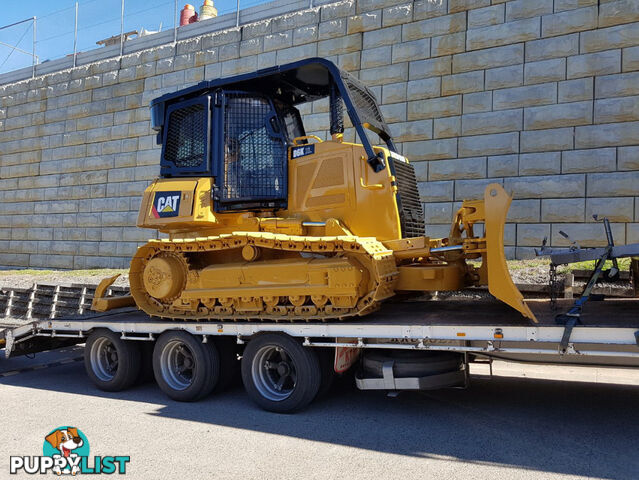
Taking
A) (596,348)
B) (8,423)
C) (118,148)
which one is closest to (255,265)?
(8,423)

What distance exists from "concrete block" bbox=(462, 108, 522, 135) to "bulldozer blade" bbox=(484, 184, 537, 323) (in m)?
A: 6.85

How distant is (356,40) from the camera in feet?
44.4

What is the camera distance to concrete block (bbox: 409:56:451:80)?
39.8ft

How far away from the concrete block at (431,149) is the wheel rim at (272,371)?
24.4 feet

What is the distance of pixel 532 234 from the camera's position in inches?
422

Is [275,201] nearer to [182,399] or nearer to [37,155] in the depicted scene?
[182,399]

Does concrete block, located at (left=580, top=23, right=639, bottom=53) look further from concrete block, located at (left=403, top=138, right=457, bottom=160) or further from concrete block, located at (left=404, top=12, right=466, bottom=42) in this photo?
concrete block, located at (left=403, top=138, right=457, bottom=160)

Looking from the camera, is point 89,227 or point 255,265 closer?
point 255,265

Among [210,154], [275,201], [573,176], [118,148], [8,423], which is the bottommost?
[8,423]

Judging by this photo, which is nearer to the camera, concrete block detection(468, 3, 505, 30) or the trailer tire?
the trailer tire

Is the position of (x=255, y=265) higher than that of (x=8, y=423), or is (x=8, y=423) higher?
(x=255, y=265)

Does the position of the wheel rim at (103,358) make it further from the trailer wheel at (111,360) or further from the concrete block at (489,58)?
the concrete block at (489,58)

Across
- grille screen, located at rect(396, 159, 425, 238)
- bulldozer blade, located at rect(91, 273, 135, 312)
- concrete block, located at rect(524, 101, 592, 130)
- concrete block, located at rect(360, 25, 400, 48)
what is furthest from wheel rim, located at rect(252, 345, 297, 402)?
concrete block, located at rect(360, 25, 400, 48)

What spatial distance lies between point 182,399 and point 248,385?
0.93 metres
